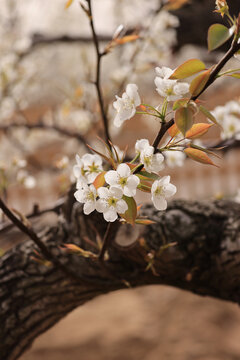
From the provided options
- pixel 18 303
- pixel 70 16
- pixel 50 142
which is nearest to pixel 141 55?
pixel 18 303

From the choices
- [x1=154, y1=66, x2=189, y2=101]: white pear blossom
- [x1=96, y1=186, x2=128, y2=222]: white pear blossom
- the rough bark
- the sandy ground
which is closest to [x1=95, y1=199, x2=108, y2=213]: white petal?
[x1=96, y1=186, x2=128, y2=222]: white pear blossom

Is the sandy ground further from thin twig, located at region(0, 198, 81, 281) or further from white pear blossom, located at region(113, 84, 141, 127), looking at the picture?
white pear blossom, located at region(113, 84, 141, 127)

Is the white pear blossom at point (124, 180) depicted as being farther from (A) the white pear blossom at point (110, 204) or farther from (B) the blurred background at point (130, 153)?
(B) the blurred background at point (130, 153)

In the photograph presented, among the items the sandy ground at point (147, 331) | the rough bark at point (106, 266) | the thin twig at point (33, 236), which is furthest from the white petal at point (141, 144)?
the sandy ground at point (147, 331)

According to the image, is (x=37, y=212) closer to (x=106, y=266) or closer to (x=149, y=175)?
(x=106, y=266)

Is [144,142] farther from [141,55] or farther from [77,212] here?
[141,55]
